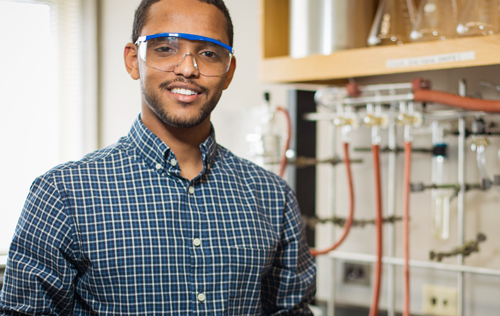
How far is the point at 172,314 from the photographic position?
91cm

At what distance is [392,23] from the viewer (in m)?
1.47

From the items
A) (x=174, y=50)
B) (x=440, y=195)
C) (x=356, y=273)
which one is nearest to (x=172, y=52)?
(x=174, y=50)

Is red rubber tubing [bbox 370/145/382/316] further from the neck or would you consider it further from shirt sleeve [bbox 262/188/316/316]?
the neck

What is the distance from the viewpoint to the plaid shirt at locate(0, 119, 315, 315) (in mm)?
865

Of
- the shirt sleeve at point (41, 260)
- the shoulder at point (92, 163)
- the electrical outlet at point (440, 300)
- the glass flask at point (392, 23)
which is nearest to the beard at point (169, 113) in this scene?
the shoulder at point (92, 163)

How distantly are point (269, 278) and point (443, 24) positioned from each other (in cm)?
83

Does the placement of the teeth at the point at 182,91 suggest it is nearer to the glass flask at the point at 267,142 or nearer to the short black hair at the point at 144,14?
the short black hair at the point at 144,14

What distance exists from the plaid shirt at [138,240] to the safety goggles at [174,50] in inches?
5.3

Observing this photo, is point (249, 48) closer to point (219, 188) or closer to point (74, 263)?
point (219, 188)

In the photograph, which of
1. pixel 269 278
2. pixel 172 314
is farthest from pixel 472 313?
pixel 172 314

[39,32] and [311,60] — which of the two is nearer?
[311,60]

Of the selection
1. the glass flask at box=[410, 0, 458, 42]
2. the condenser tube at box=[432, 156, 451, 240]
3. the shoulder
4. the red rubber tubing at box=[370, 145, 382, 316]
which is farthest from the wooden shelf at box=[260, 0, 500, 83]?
the shoulder

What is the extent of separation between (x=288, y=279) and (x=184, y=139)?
14.3 inches

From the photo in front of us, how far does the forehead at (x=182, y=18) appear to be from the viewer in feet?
3.13
